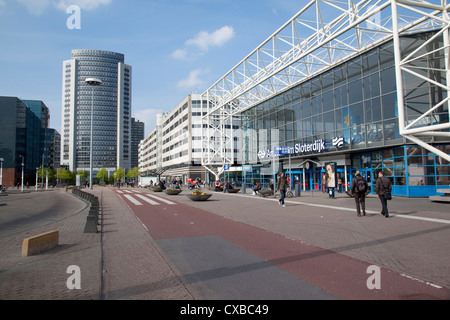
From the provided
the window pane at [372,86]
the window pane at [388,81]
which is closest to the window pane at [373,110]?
the window pane at [372,86]

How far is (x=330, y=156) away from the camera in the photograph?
28.6 meters

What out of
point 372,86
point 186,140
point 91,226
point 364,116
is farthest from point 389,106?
point 186,140

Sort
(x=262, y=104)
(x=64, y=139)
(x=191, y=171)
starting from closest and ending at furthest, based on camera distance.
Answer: (x=262, y=104), (x=191, y=171), (x=64, y=139)

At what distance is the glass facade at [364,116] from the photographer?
70.1 ft

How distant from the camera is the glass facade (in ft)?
70.1

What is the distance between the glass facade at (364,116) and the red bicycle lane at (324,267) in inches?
581

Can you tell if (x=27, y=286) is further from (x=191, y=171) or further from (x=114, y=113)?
(x=114, y=113)

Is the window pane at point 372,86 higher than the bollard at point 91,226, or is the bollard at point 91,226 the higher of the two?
the window pane at point 372,86

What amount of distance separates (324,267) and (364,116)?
22.3m

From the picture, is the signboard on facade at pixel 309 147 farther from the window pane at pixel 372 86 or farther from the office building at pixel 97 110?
the office building at pixel 97 110

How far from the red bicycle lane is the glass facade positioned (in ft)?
48.4
